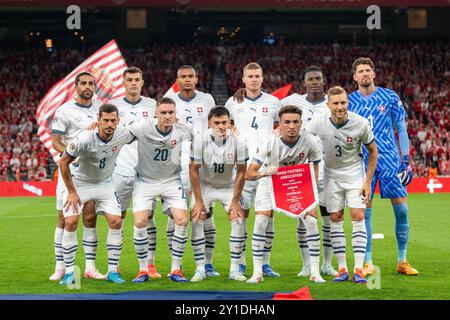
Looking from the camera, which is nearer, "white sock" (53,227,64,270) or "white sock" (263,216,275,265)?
"white sock" (53,227,64,270)

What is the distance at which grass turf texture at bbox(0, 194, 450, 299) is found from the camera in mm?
9047

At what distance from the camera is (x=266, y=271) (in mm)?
10227

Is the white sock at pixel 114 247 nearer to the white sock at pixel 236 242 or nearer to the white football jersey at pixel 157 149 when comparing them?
the white football jersey at pixel 157 149

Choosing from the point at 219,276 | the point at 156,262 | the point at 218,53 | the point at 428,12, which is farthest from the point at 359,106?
the point at 428,12

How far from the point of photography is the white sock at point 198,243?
9812mm

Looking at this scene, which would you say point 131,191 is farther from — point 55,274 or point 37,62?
point 37,62

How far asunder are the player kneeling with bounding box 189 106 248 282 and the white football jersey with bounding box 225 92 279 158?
2.81 ft

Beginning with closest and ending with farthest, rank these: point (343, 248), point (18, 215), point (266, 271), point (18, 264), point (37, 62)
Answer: point (343, 248)
point (266, 271)
point (18, 264)
point (18, 215)
point (37, 62)

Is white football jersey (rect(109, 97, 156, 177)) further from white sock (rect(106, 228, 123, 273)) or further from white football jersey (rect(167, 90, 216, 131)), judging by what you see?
white sock (rect(106, 228, 123, 273))

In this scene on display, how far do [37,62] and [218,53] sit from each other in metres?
8.34

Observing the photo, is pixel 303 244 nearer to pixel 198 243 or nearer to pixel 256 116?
pixel 198 243

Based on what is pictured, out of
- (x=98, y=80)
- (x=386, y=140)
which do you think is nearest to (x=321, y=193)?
(x=386, y=140)

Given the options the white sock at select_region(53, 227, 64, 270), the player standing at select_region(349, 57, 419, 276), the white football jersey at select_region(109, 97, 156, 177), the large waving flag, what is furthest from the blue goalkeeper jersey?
the large waving flag

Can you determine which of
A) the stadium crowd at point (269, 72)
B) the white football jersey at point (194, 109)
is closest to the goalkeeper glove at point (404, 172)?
the white football jersey at point (194, 109)
